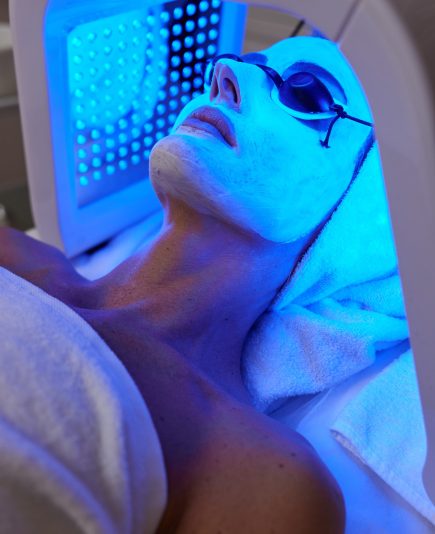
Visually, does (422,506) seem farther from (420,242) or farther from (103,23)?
(103,23)

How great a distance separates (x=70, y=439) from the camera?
1.87ft

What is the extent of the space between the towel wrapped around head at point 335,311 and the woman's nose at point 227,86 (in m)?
0.22

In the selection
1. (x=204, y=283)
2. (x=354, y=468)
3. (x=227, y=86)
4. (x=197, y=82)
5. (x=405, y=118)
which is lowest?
(x=354, y=468)

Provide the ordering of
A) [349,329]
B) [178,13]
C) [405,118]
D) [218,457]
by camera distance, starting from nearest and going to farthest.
→ [405,118] → [218,457] → [349,329] → [178,13]

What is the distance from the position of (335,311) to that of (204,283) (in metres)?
0.22

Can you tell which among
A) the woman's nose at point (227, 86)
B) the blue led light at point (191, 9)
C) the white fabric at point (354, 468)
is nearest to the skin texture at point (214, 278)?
the woman's nose at point (227, 86)

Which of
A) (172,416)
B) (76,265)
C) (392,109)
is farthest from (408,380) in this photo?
(76,265)

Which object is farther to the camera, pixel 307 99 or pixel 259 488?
pixel 307 99

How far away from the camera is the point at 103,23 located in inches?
39.4

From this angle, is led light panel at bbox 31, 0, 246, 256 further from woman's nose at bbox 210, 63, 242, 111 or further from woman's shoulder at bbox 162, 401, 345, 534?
woman's shoulder at bbox 162, 401, 345, 534

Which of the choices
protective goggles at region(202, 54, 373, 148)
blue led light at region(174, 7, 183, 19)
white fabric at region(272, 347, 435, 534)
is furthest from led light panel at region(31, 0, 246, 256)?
white fabric at region(272, 347, 435, 534)

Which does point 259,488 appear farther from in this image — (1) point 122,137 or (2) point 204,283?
(1) point 122,137

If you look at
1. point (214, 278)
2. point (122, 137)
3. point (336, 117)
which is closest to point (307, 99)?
point (336, 117)

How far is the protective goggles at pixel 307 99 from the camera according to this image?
0.88 meters
